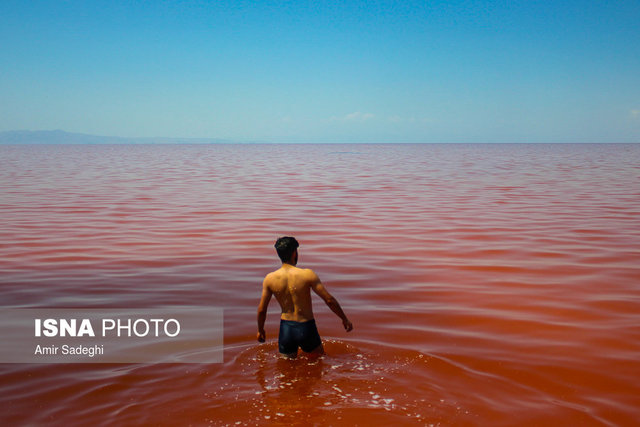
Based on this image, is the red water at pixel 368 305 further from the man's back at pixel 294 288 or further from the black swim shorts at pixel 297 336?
the man's back at pixel 294 288

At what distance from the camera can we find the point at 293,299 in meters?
5.54

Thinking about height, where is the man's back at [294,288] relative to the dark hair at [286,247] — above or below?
below

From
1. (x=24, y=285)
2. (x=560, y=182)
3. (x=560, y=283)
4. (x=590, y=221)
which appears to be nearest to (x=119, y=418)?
(x=24, y=285)

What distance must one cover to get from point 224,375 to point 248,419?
1.06 m

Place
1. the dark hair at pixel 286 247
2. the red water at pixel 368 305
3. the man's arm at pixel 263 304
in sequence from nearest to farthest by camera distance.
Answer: the red water at pixel 368 305 → the dark hair at pixel 286 247 → the man's arm at pixel 263 304

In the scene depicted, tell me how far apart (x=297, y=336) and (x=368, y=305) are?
2.65 meters

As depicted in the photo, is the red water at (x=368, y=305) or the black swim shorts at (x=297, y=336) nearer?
the red water at (x=368, y=305)

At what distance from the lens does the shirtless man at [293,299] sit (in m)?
5.47

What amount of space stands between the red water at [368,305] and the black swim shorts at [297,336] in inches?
7.9

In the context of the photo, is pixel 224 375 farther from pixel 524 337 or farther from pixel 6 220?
pixel 6 220

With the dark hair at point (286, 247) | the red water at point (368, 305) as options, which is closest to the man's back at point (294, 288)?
the dark hair at point (286, 247)

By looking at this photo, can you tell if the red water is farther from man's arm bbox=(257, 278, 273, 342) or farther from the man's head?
the man's head

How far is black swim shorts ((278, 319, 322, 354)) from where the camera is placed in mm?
5629

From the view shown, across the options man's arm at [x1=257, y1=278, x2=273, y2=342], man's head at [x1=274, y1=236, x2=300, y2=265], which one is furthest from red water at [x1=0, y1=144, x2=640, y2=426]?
man's head at [x1=274, y1=236, x2=300, y2=265]
